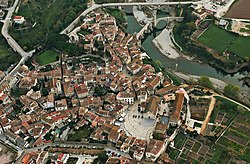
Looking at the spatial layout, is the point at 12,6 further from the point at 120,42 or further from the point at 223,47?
the point at 223,47

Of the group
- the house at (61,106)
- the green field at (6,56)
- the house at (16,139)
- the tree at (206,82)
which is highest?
the green field at (6,56)

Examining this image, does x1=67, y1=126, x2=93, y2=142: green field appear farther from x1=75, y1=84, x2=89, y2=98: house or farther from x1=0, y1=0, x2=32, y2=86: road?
x1=0, y1=0, x2=32, y2=86: road

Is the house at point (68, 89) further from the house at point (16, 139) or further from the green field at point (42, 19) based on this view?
the green field at point (42, 19)

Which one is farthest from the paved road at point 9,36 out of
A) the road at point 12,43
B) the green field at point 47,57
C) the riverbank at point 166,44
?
the riverbank at point 166,44

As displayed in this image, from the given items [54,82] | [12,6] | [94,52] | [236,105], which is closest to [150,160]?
[236,105]

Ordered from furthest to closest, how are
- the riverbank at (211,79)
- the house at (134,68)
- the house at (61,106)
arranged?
the house at (134,68) → the riverbank at (211,79) → the house at (61,106)
